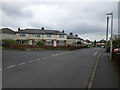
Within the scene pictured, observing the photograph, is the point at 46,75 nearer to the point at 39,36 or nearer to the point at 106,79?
the point at 106,79

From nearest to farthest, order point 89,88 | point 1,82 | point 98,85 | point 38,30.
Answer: point 89,88 → point 98,85 → point 1,82 → point 38,30

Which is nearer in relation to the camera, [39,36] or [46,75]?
[46,75]

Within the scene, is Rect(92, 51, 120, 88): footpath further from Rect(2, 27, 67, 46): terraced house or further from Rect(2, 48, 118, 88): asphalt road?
Rect(2, 27, 67, 46): terraced house

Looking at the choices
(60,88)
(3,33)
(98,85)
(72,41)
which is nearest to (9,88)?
(60,88)

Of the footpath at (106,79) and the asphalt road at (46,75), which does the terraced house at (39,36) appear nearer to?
the asphalt road at (46,75)

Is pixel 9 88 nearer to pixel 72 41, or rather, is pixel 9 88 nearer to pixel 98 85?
pixel 98 85

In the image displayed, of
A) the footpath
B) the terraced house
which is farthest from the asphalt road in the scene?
the terraced house

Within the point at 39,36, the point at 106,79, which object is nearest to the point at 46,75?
the point at 106,79

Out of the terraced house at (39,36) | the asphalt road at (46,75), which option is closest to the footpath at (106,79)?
the asphalt road at (46,75)

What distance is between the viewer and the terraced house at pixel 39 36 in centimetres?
4918

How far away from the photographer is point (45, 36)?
50500 millimetres

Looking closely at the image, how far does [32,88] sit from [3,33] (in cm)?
4951

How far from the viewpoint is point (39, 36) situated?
50156 millimetres

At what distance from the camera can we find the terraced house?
49178mm
